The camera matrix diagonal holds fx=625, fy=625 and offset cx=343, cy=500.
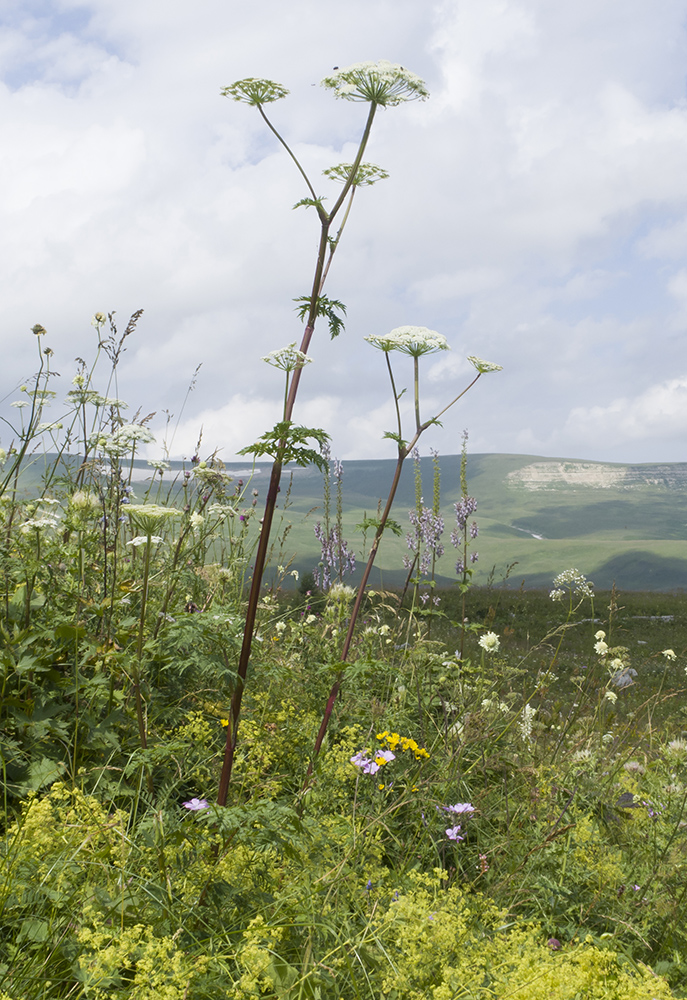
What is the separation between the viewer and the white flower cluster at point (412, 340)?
124 inches

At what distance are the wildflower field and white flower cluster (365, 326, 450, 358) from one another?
0.02 meters

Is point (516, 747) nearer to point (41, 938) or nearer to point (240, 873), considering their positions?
point (240, 873)

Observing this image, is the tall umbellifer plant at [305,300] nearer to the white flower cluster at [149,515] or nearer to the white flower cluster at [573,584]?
the white flower cluster at [149,515]

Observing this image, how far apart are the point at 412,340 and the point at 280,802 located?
2333mm

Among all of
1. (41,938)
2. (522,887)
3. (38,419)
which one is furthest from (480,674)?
(38,419)

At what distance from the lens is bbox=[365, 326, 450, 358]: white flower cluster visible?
314cm

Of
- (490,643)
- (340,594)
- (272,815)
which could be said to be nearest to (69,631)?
(272,815)

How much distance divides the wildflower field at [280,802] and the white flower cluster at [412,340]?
2cm

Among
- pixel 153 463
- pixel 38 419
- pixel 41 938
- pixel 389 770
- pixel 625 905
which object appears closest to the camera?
pixel 41 938

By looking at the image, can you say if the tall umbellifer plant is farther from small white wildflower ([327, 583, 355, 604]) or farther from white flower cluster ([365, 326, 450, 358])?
small white wildflower ([327, 583, 355, 604])

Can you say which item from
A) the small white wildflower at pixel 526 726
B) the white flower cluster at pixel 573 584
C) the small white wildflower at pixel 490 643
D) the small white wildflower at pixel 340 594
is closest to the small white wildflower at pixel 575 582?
the white flower cluster at pixel 573 584

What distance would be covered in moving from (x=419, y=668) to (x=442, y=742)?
0.71m

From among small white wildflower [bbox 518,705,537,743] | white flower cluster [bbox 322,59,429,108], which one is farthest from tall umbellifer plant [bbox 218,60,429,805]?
small white wildflower [bbox 518,705,537,743]

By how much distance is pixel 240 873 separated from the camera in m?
2.18
